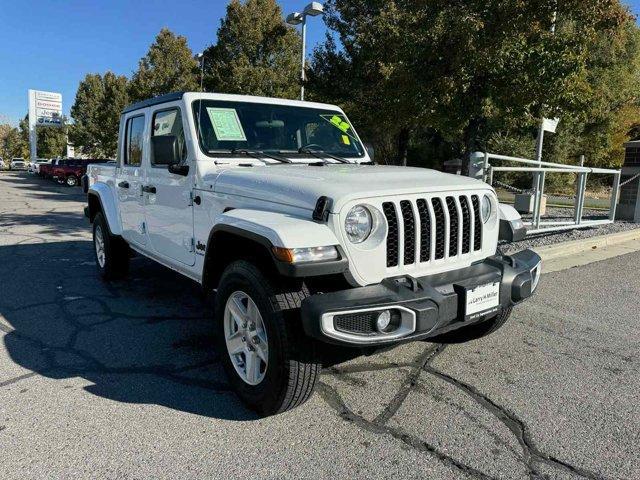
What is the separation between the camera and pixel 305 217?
277 centimetres

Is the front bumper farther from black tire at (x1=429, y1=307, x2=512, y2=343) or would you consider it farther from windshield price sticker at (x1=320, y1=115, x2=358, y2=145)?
windshield price sticker at (x1=320, y1=115, x2=358, y2=145)

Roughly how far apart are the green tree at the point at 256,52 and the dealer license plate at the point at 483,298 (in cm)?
1807

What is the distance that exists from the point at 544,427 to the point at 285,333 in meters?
1.56

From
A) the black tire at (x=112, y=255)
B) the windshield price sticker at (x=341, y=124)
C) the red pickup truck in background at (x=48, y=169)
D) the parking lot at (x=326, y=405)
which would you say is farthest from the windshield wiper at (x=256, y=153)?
the red pickup truck in background at (x=48, y=169)

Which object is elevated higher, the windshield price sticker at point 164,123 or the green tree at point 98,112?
the green tree at point 98,112

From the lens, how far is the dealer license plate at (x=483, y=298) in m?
2.82

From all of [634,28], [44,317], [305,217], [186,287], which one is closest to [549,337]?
[305,217]

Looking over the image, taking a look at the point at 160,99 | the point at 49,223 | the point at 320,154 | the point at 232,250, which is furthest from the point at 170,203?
the point at 49,223

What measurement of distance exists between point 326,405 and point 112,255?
3.67 m

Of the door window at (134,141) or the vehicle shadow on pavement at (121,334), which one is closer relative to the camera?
the vehicle shadow on pavement at (121,334)

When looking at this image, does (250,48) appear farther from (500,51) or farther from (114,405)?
(114,405)

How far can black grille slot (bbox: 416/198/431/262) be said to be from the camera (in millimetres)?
2902

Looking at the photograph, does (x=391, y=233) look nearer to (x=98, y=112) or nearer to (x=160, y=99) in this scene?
(x=160, y=99)

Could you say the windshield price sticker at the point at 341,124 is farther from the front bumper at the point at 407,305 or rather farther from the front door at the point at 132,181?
the front bumper at the point at 407,305
